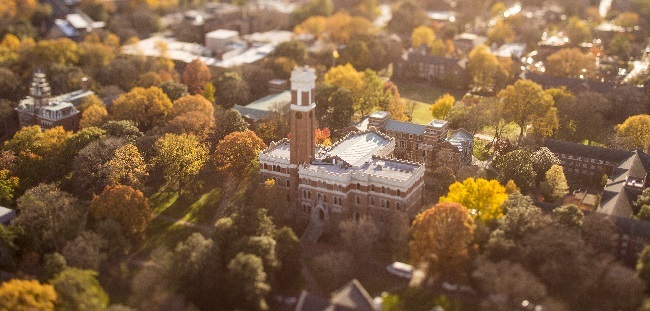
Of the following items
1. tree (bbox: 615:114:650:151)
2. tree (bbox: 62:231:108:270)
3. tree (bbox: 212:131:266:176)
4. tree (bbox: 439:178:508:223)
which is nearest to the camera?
tree (bbox: 62:231:108:270)

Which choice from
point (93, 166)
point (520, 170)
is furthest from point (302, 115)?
point (520, 170)

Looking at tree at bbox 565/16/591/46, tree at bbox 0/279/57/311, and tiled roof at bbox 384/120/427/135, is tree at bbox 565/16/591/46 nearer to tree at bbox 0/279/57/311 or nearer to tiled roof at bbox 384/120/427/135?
tiled roof at bbox 384/120/427/135

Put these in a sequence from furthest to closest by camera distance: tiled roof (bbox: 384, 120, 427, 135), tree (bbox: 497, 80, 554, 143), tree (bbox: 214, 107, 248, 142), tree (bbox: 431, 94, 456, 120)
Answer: tree (bbox: 431, 94, 456, 120), tree (bbox: 497, 80, 554, 143), tree (bbox: 214, 107, 248, 142), tiled roof (bbox: 384, 120, 427, 135)

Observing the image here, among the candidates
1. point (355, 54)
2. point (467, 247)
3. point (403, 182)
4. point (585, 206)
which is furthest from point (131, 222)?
point (355, 54)

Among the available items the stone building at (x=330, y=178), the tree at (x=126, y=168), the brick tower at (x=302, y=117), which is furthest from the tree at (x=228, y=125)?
the brick tower at (x=302, y=117)

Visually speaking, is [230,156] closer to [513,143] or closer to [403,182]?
[403,182]

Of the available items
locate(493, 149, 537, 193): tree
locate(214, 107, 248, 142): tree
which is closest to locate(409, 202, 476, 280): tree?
locate(493, 149, 537, 193): tree

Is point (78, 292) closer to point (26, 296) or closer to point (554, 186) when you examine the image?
point (26, 296)

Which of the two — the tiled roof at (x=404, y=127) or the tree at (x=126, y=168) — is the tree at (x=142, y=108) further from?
the tiled roof at (x=404, y=127)
